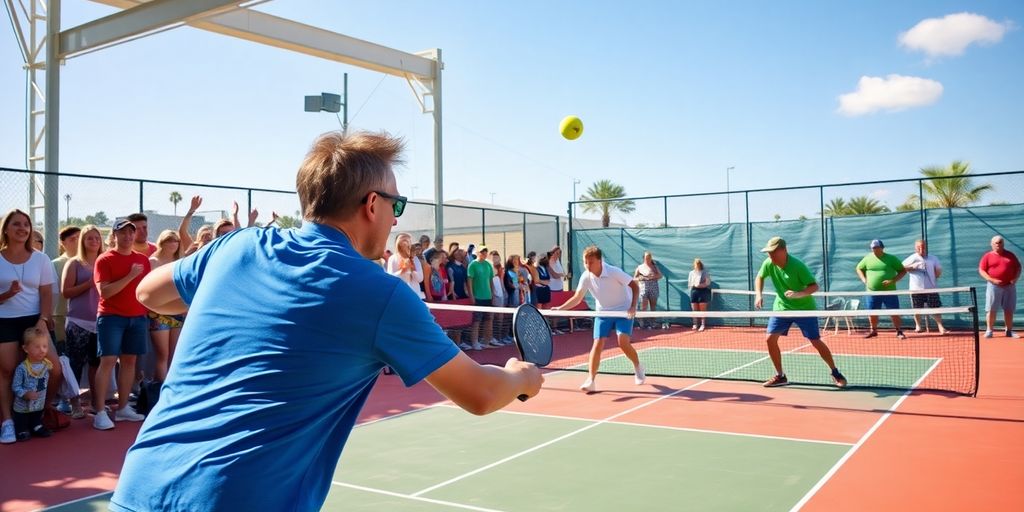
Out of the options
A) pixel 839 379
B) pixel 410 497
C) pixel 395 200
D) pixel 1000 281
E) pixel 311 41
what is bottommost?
pixel 410 497

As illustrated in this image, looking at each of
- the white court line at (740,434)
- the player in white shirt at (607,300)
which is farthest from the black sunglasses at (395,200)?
the player in white shirt at (607,300)

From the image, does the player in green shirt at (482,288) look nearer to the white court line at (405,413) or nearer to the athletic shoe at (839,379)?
the white court line at (405,413)

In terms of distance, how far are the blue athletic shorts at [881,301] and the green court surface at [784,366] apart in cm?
307

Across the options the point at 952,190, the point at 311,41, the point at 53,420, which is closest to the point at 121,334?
the point at 53,420

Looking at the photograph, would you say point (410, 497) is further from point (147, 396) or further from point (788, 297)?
point (788, 297)

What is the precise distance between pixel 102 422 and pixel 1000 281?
50.6 ft

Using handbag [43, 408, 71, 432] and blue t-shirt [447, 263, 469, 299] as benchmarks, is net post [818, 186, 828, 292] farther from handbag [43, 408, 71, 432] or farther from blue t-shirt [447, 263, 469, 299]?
handbag [43, 408, 71, 432]

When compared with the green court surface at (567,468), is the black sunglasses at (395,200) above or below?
above

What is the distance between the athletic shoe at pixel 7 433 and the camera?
7387 mm

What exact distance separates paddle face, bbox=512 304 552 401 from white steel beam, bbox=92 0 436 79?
34.3 ft

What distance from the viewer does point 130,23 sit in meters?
12.4

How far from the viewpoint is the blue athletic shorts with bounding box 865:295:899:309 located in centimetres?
1600

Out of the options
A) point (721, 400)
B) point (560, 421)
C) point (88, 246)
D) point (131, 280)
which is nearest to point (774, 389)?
point (721, 400)

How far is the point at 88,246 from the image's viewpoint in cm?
865
